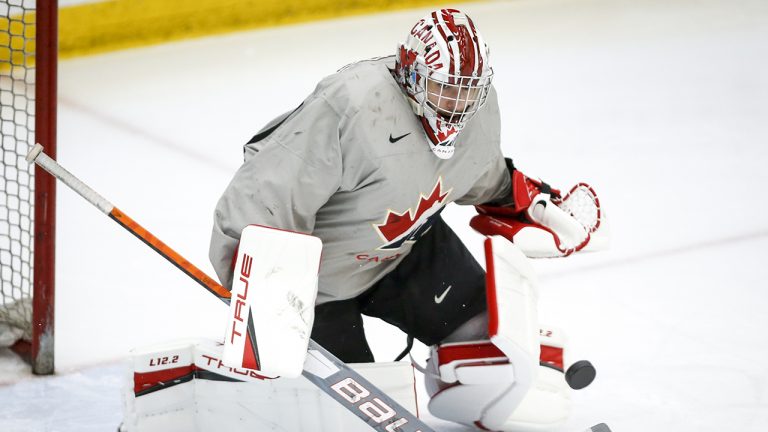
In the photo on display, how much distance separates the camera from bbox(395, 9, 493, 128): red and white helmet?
183 centimetres

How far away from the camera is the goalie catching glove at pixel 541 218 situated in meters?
2.18

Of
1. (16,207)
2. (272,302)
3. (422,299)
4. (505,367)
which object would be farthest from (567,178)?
(272,302)

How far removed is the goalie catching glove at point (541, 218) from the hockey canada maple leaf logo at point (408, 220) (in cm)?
21

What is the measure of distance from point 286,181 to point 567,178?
2.02 meters

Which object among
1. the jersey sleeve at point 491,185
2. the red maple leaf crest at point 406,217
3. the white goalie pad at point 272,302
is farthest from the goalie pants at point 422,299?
the white goalie pad at point 272,302

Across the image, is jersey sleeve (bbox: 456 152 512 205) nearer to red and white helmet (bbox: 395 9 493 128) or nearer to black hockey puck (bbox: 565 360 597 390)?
red and white helmet (bbox: 395 9 493 128)

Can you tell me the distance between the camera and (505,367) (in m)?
2.04

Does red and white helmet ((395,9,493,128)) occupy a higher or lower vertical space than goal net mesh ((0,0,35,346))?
higher

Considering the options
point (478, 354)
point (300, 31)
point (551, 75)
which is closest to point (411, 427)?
point (478, 354)

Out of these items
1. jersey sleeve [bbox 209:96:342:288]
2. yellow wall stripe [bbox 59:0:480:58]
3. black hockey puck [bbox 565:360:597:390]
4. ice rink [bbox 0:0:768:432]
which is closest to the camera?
jersey sleeve [bbox 209:96:342:288]

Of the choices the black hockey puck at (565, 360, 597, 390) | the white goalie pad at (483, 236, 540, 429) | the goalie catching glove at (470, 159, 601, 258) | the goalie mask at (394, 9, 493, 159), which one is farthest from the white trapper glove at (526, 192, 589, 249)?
the goalie mask at (394, 9, 493, 159)

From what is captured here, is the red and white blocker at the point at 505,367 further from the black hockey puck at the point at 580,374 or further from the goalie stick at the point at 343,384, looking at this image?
the goalie stick at the point at 343,384

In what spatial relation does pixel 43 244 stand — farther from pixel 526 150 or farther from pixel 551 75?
pixel 551 75

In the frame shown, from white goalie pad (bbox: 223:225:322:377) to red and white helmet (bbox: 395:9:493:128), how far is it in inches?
13.6
